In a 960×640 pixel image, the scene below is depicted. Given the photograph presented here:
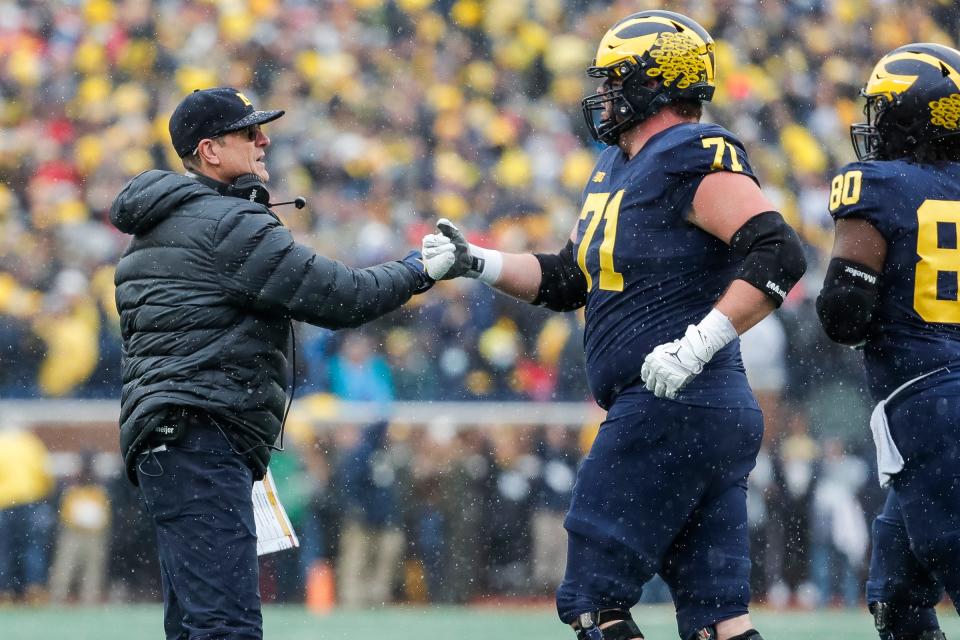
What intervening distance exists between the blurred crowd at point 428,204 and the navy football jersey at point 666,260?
5154 millimetres

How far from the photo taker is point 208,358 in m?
4.28

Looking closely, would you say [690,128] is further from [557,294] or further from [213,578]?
[213,578]

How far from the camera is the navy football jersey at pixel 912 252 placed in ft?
14.1

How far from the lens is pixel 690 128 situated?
415 centimetres

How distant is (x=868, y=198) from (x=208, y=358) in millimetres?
2003

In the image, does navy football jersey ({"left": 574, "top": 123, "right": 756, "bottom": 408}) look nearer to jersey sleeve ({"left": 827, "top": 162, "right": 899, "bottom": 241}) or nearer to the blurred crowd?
jersey sleeve ({"left": 827, "top": 162, "right": 899, "bottom": 241})

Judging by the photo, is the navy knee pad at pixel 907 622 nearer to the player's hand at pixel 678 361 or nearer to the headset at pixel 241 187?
the player's hand at pixel 678 361

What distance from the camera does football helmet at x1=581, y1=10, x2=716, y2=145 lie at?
167 inches

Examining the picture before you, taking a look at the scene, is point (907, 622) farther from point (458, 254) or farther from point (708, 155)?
point (458, 254)

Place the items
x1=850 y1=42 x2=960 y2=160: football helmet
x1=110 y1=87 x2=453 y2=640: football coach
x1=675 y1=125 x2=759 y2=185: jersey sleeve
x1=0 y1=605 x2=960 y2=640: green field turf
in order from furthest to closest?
x1=0 y1=605 x2=960 y2=640: green field turf
x1=850 y1=42 x2=960 y2=160: football helmet
x1=110 y1=87 x2=453 y2=640: football coach
x1=675 y1=125 x2=759 y2=185: jersey sleeve

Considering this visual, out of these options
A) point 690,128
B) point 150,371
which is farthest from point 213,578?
point 690,128

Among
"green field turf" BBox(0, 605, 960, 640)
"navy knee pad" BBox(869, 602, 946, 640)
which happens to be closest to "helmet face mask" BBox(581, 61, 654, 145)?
"navy knee pad" BBox(869, 602, 946, 640)

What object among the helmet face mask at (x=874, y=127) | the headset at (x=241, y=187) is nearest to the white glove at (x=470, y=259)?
the headset at (x=241, y=187)

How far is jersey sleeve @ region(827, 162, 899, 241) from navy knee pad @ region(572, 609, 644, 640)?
137 centimetres
